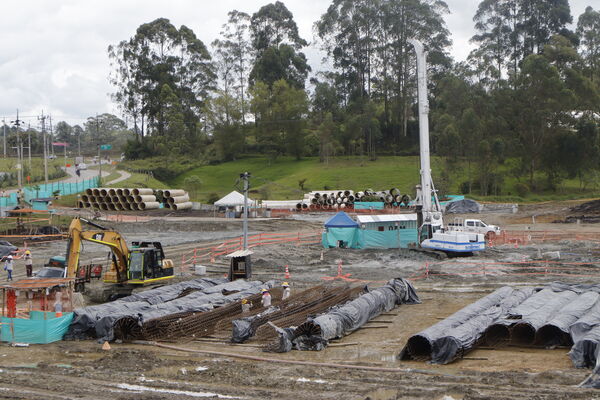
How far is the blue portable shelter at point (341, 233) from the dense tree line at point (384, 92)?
115 feet

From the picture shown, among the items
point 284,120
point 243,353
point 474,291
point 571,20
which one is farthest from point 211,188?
point 243,353

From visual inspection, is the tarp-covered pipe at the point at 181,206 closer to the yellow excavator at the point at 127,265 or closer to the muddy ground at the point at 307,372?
the yellow excavator at the point at 127,265

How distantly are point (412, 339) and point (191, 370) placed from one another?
5594mm

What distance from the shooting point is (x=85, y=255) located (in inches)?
1502

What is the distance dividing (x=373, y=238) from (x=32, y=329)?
23825mm

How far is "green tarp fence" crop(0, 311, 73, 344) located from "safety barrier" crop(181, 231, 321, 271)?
13.5 meters

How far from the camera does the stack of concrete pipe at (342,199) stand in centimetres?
6259

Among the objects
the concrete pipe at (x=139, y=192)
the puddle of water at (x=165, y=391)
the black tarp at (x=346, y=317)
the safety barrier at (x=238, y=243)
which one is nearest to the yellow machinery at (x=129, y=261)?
the safety barrier at (x=238, y=243)

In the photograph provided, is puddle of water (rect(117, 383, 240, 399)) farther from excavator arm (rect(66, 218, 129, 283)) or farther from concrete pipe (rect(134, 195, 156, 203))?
concrete pipe (rect(134, 195, 156, 203))

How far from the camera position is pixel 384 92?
317 feet

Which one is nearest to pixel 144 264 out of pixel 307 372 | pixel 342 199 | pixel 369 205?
pixel 307 372

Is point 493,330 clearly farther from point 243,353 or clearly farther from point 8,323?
point 8,323

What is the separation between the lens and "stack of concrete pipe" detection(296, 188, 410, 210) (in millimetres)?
62594

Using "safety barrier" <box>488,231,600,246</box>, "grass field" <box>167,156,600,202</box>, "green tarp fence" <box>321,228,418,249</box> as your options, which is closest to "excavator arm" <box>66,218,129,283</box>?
"green tarp fence" <box>321,228,418,249</box>
